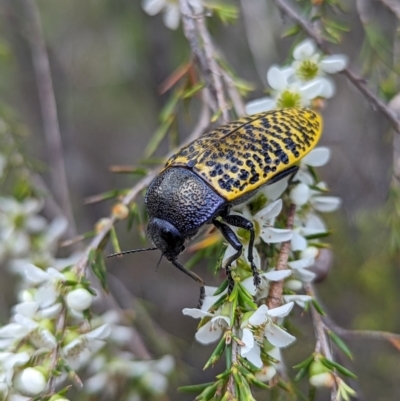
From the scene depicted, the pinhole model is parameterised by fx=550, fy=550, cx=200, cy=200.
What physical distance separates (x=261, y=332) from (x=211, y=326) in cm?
13

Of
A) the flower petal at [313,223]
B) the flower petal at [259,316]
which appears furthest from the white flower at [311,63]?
the flower petal at [259,316]

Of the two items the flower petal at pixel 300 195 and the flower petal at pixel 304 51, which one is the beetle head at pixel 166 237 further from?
the flower petal at pixel 304 51

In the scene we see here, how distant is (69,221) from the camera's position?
105 inches

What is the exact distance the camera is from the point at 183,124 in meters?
4.66

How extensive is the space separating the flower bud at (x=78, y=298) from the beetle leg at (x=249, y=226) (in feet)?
1.46

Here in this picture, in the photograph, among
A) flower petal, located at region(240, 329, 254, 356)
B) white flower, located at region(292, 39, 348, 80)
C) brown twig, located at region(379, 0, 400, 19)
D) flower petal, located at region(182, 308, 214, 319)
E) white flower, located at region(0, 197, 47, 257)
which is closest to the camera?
flower petal, located at region(240, 329, 254, 356)

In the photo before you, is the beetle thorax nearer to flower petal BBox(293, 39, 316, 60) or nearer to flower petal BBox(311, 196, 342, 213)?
flower petal BBox(311, 196, 342, 213)

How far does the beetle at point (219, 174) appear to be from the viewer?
5.40 ft

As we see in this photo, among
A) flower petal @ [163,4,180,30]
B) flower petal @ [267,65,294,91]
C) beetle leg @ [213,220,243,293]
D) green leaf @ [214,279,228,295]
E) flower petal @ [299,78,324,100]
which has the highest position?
flower petal @ [163,4,180,30]

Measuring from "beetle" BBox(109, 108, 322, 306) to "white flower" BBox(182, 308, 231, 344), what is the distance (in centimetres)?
26

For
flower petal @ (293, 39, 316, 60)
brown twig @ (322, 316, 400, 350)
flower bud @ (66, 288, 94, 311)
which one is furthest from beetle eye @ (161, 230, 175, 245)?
flower petal @ (293, 39, 316, 60)

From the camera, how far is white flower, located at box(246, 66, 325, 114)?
1713mm

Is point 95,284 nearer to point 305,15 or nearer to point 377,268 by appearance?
point 305,15

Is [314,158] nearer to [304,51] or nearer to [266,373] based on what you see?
[304,51]
